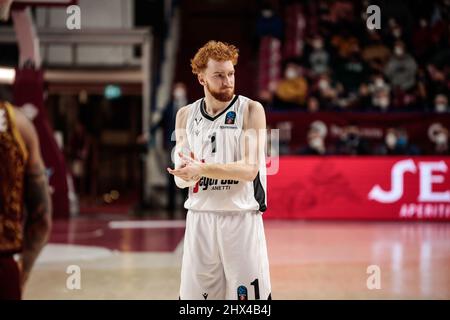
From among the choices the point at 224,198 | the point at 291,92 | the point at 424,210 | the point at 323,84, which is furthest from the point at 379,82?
the point at 224,198

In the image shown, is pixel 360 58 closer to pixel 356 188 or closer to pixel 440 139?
pixel 440 139

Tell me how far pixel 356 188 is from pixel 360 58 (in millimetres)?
4871

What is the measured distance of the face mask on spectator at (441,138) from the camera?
11834 mm

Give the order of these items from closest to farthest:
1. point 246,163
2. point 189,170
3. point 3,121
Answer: point 3,121 < point 189,170 < point 246,163

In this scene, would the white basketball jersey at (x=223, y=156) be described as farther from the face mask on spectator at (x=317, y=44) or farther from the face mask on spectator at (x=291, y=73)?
the face mask on spectator at (x=317, y=44)

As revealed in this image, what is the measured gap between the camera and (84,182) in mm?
17188

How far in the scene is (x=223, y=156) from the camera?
10.2 ft

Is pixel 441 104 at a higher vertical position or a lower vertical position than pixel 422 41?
lower

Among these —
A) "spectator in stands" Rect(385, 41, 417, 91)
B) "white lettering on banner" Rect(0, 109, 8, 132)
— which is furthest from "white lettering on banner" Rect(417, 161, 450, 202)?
"white lettering on banner" Rect(0, 109, 8, 132)

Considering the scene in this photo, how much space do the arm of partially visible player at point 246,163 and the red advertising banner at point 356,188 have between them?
8053 mm

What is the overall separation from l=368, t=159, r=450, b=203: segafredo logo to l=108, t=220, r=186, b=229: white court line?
11.4ft

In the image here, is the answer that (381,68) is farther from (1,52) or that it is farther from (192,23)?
(1,52)

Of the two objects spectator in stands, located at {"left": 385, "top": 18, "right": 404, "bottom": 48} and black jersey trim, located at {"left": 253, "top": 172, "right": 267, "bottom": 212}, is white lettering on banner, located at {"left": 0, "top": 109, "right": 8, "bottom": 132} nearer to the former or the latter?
black jersey trim, located at {"left": 253, "top": 172, "right": 267, "bottom": 212}

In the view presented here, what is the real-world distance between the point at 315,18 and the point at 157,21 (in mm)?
4060
